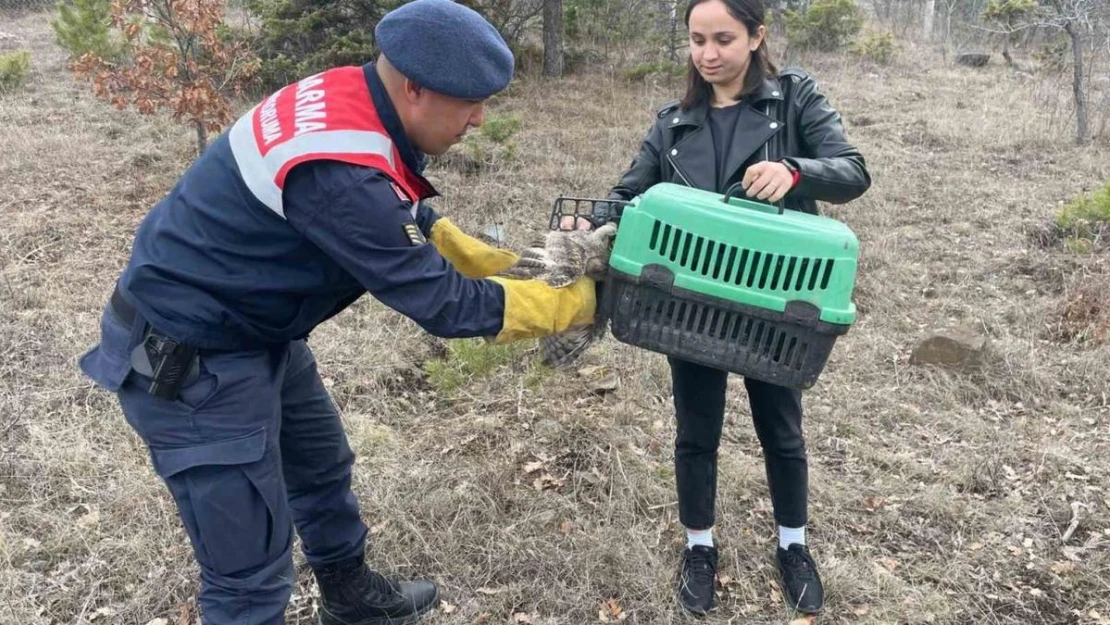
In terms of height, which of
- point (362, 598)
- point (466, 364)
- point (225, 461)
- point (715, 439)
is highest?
point (225, 461)

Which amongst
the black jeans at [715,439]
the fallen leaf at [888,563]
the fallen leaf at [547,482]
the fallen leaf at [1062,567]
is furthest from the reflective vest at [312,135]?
the fallen leaf at [1062,567]

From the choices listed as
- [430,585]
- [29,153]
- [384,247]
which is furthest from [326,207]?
[29,153]

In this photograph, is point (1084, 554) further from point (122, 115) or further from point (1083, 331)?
point (122, 115)

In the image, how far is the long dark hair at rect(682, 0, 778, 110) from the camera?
7.30 feet

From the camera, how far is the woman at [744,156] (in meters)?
2.19

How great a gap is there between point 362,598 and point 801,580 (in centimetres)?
144

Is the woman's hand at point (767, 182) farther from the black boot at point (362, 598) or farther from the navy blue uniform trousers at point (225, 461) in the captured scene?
the black boot at point (362, 598)

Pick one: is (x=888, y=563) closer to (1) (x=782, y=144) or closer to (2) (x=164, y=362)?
(1) (x=782, y=144)

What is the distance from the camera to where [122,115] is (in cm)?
884

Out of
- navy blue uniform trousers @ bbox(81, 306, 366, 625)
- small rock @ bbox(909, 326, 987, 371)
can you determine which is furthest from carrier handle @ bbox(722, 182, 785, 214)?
small rock @ bbox(909, 326, 987, 371)

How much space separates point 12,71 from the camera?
381 inches

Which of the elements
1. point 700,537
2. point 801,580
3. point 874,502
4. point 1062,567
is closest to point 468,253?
point 700,537

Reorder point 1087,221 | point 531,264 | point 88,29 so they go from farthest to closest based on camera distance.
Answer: point 88,29, point 1087,221, point 531,264

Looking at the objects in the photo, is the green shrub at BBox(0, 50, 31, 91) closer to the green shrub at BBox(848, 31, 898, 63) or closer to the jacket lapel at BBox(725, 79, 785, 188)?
the jacket lapel at BBox(725, 79, 785, 188)
